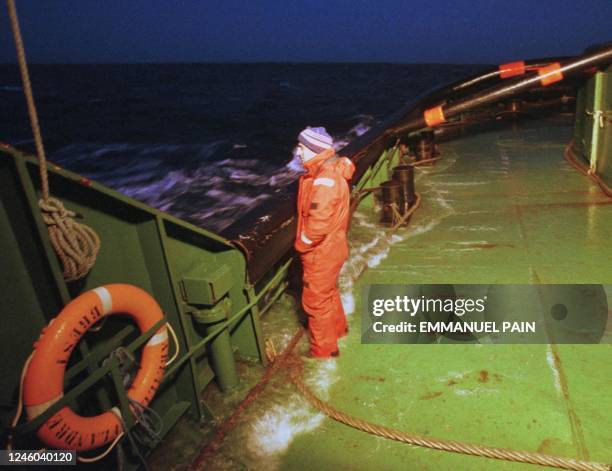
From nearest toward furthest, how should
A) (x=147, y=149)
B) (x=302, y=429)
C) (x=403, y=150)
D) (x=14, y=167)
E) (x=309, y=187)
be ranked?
1. (x=14, y=167)
2. (x=302, y=429)
3. (x=309, y=187)
4. (x=403, y=150)
5. (x=147, y=149)

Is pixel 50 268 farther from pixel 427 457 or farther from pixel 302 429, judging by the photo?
pixel 427 457

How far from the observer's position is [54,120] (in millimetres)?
30062

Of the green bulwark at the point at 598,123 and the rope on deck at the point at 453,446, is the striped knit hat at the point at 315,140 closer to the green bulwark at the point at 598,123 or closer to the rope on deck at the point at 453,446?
the rope on deck at the point at 453,446

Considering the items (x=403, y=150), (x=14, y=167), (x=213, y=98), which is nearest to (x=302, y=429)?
(x=14, y=167)

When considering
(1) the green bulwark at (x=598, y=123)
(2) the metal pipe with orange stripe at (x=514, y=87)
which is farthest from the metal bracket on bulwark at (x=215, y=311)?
(1) the green bulwark at (x=598, y=123)

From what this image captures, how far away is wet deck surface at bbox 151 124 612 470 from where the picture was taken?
2488 millimetres

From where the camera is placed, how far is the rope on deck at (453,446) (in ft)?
7.30

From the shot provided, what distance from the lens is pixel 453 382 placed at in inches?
116

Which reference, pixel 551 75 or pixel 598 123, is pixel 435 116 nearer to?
pixel 551 75

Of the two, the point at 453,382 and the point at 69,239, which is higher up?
the point at 69,239

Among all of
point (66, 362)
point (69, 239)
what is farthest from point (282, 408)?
point (69, 239)

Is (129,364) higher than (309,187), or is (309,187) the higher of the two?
(309,187)

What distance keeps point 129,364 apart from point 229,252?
3.34ft

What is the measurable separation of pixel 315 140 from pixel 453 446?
6.85 feet
